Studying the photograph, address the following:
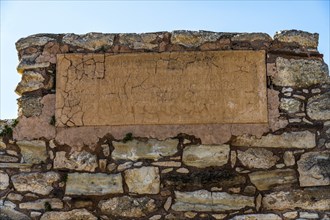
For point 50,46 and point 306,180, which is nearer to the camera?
point 306,180

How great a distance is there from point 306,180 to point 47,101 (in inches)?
97.7

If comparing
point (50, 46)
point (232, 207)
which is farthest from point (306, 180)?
point (50, 46)

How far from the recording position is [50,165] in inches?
207

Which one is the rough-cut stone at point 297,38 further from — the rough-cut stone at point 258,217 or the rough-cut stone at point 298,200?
the rough-cut stone at point 258,217

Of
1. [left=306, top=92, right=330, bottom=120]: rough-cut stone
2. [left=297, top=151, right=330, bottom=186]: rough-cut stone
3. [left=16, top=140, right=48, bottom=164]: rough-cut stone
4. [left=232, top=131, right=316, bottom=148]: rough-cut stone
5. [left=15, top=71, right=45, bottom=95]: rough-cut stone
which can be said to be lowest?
[left=297, top=151, right=330, bottom=186]: rough-cut stone

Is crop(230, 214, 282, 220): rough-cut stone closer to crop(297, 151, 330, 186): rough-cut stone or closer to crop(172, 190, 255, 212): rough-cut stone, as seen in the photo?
crop(172, 190, 255, 212): rough-cut stone

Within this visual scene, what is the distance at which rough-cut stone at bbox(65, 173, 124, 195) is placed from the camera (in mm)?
5152

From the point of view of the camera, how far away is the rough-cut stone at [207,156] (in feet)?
16.8

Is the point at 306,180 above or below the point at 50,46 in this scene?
below

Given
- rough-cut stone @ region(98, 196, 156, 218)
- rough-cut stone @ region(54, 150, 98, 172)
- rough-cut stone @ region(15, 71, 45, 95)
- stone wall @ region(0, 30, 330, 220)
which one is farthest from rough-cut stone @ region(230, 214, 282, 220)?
rough-cut stone @ region(15, 71, 45, 95)

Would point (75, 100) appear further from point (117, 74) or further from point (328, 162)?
point (328, 162)

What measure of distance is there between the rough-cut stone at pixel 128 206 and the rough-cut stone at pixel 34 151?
2.32ft

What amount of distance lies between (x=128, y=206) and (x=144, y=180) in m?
0.27

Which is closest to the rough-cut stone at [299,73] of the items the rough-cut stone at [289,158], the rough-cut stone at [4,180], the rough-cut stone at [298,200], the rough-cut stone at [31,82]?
the rough-cut stone at [289,158]
